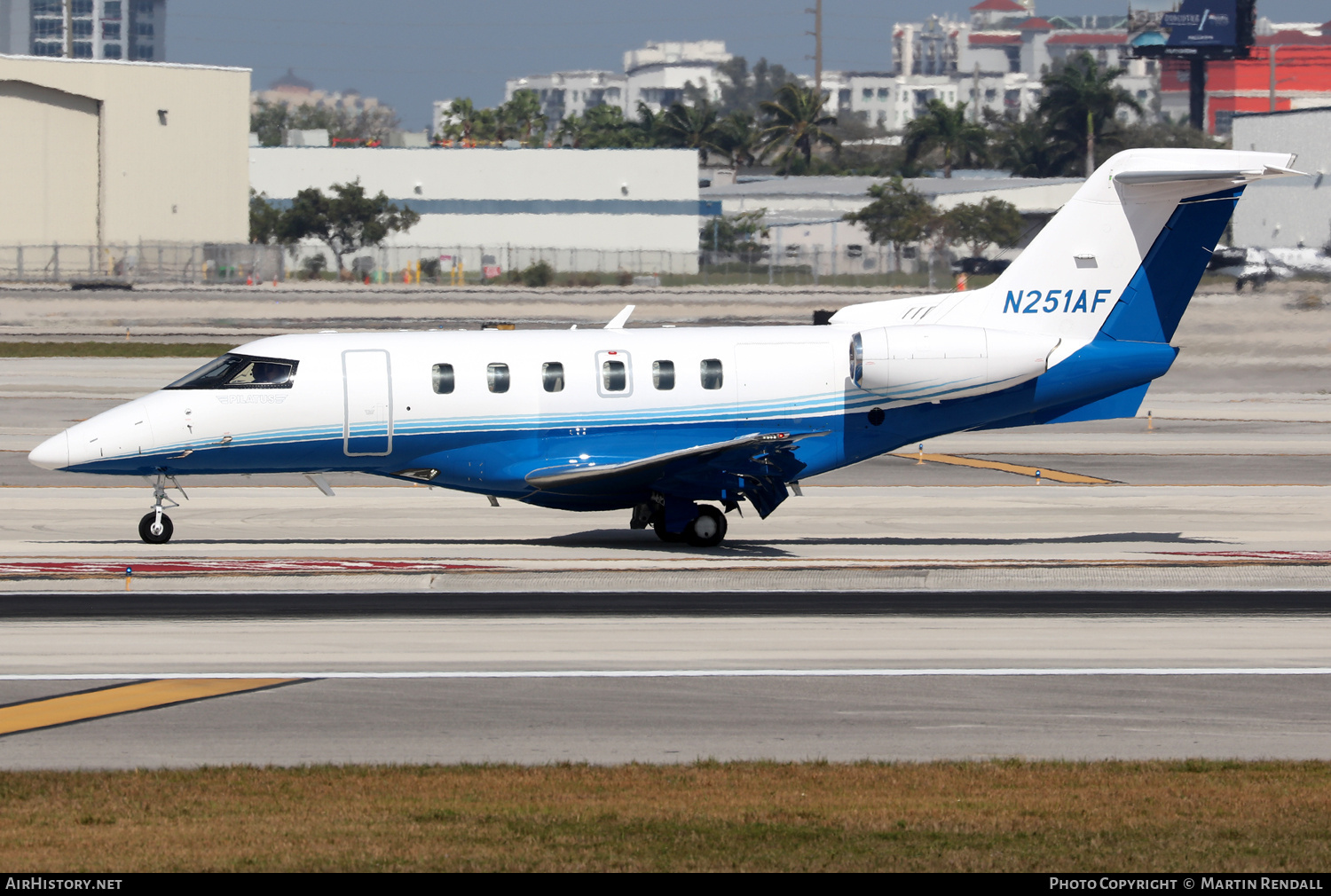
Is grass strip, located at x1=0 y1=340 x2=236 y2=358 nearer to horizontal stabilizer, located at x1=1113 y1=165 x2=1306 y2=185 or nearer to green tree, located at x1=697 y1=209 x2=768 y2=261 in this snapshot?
horizontal stabilizer, located at x1=1113 y1=165 x2=1306 y2=185

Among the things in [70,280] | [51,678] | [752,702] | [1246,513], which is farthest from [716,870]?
[70,280]

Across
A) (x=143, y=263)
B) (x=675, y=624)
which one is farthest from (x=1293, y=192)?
(x=675, y=624)

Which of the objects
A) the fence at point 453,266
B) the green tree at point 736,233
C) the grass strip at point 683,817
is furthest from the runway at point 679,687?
the green tree at point 736,233

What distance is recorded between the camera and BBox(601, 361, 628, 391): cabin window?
81.8 feet

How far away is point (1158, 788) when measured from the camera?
12.4 m

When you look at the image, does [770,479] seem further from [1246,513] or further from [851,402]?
[1246,513]

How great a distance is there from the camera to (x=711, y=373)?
2509 cm

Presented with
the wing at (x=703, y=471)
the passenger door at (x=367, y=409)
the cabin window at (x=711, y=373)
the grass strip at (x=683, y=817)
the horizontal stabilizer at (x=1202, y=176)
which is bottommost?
the grass strip at (x=683, y=817)

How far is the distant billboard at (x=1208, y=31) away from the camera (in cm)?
17500

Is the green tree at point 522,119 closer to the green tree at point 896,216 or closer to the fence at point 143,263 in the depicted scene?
the green tree at point 896,216

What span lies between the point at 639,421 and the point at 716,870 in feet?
49.5

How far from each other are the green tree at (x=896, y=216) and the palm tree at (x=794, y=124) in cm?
4160

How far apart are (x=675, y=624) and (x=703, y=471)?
5655 millimetres

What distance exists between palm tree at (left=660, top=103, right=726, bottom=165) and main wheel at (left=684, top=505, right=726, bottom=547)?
139 metres
